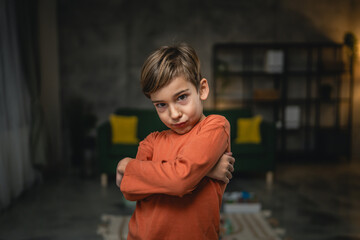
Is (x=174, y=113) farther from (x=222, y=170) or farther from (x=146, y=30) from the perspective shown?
(x=146, y=30)

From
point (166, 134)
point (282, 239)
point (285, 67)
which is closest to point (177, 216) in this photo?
point (166, 134)

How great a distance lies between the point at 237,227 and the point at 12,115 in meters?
2.34

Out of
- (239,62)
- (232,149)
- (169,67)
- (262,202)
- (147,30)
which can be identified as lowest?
(262,202)

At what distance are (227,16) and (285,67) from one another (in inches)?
49.1

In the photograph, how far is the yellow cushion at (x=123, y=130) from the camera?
13.0 ft

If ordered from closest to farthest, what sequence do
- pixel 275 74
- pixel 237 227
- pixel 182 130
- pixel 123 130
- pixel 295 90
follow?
pixel 182 130 → pixel 237 227 → pixel 123 130 → pixel 275 74 → pixel 295 90

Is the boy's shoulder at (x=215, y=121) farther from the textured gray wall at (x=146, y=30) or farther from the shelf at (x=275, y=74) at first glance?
the textured gray wall at (x=146, y=30)

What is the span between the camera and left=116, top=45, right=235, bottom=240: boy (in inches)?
29.1

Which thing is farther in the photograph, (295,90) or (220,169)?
(295,90)

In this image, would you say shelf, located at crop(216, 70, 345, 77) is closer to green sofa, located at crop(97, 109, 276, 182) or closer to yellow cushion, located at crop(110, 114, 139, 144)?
green sofa, located at crop(97, 109, 276, 182)

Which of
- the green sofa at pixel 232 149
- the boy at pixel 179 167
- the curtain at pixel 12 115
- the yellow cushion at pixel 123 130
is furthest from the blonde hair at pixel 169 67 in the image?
the yellow cushion at pixel 123 130

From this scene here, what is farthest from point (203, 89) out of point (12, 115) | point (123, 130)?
point (123, 130)

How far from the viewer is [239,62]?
17.2ft

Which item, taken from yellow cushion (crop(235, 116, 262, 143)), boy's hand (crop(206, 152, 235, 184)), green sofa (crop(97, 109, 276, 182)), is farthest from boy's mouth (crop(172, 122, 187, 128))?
yellow cushion (crop(235, 116, 262, 143))
